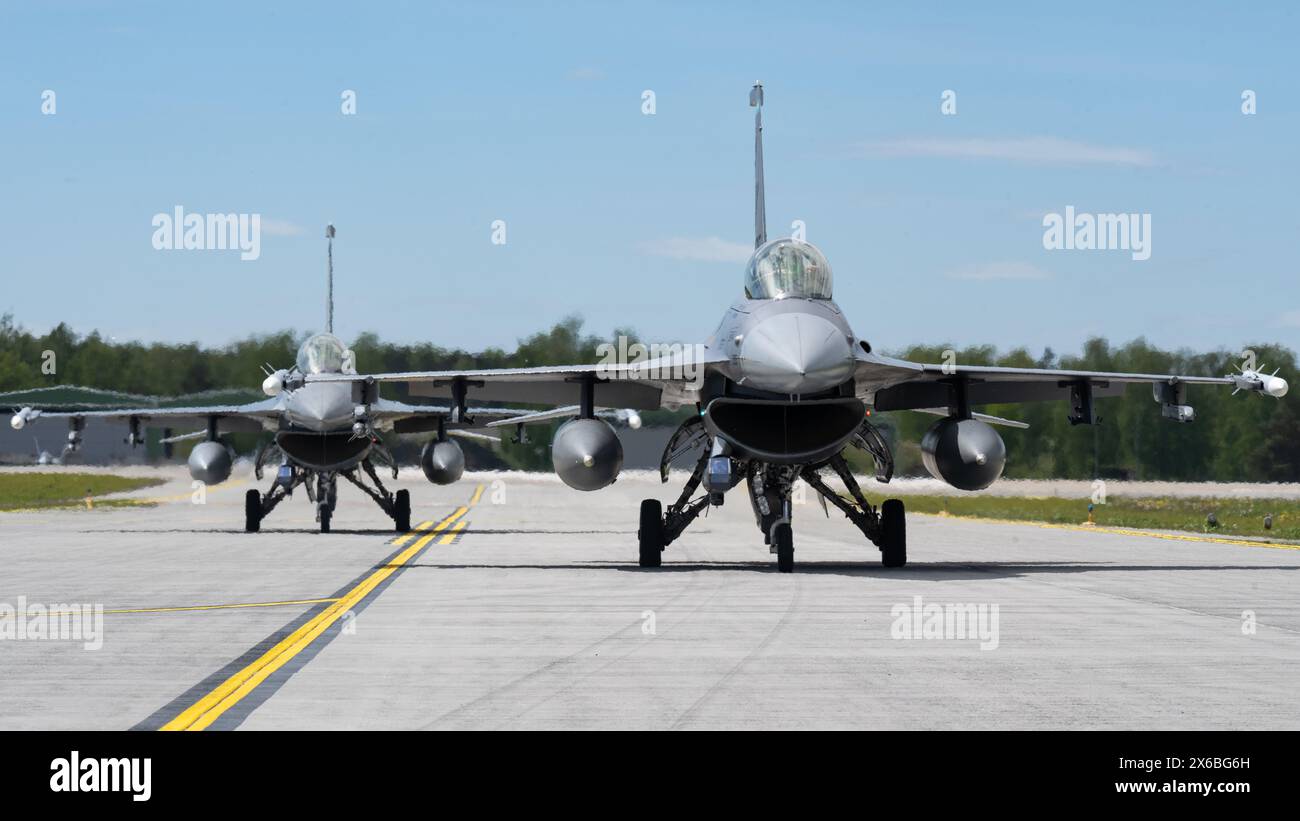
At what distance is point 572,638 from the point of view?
1366cm

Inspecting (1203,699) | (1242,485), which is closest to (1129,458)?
(1242,485)

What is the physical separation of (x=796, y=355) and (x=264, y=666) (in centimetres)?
917

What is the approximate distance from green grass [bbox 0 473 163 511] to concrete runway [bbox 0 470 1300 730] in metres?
30.6

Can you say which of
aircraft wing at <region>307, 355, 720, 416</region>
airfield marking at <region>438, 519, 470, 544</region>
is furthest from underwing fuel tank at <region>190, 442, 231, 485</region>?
aircraft wing at <region>307, 355, 720, 416</region>

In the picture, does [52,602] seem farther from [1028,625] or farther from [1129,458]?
[1129,458]

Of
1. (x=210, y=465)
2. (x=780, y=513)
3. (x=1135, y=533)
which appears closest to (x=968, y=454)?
(x=780, y=513)

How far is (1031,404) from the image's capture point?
224ft

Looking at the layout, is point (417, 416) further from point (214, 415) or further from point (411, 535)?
point (214, 415)

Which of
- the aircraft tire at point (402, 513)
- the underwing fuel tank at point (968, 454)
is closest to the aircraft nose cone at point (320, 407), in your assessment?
the aircraft tire at point (402, 513)

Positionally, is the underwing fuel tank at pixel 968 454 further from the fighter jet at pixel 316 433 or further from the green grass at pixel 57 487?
the green grass at pixel 57 487

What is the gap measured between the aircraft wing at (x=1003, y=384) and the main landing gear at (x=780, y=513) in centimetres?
154

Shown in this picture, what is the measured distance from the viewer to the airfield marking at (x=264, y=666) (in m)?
9.27

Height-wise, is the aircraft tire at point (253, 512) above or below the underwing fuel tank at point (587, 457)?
below
